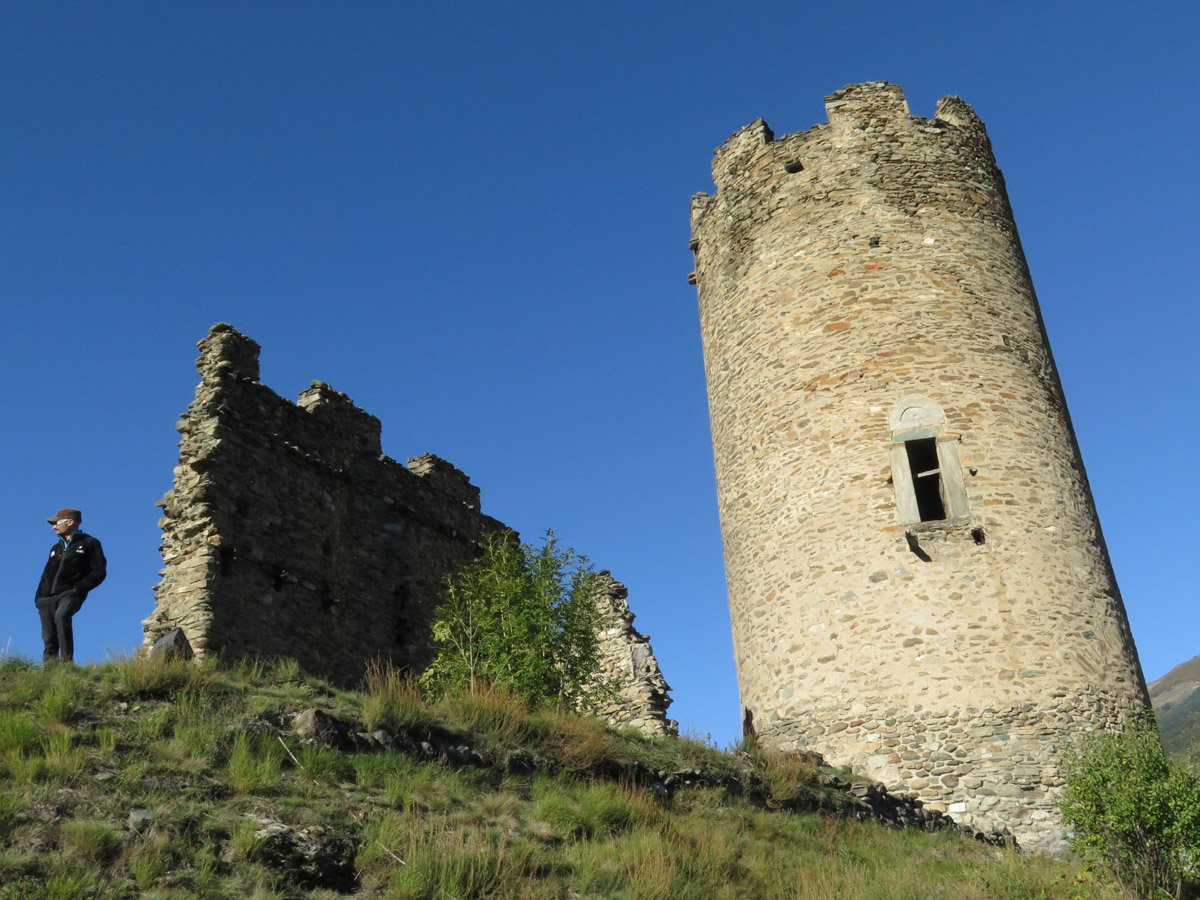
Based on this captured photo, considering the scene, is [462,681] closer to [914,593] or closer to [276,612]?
[276,612]

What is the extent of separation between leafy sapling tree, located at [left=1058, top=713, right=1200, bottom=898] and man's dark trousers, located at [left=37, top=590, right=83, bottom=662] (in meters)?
9.22

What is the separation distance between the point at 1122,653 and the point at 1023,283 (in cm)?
542

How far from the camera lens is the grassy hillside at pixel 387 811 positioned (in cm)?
615

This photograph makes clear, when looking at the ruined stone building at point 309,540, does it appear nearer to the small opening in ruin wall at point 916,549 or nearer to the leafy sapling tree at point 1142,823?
the small opening in ruin wall at point 916,549

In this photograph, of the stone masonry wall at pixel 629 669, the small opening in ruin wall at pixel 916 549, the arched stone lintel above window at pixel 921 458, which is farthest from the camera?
the stone masonry wall at pixel 629 669

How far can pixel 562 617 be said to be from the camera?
12766 mm

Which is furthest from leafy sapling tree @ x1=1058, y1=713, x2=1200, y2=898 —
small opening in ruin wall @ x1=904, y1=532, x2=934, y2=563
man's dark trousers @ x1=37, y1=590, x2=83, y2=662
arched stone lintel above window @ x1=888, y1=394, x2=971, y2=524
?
man's dark trousers @ x1=37, y1=590, x2=83, y2=662

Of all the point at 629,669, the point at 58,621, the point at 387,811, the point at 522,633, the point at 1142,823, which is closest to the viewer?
the point at 387,811

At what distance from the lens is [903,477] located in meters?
12.8

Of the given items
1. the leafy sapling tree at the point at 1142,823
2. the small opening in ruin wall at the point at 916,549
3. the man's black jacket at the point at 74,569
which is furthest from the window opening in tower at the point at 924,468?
the man's black jacket at the point at 74,569

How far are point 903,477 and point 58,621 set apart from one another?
31.2 ft

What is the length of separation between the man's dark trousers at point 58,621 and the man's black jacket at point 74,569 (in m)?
0.05

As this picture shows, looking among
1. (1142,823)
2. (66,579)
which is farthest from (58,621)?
(1142,823)

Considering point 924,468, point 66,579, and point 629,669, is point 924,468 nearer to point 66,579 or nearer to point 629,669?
point 629,669
